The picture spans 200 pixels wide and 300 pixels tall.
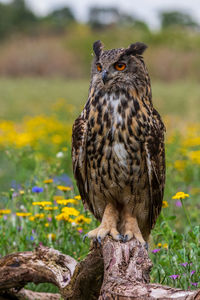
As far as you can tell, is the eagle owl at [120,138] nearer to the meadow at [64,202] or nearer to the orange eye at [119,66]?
the orange eye at [119,66]

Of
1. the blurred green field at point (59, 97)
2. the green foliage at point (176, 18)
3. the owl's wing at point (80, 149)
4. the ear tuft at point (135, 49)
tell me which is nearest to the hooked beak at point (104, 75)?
the ear tuft at point (135, 49)

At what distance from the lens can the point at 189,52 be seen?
22797 millimetres

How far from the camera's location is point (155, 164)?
2861mm

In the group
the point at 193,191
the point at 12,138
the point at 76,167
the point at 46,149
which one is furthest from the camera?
the point at 46,149

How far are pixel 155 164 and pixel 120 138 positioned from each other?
273 mm

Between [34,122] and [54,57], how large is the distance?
54.3ft

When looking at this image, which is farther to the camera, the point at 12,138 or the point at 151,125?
the point at 12,138

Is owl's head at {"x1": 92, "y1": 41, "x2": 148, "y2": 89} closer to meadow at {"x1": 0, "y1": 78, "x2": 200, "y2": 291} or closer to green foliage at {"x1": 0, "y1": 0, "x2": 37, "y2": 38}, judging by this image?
meadow at {"x1": 0, "y1": 78, "x2": 200, "y2": 291}

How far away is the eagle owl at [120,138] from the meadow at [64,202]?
0.20m

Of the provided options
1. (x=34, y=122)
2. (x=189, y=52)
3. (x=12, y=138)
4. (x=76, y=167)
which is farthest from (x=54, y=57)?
(x=76, y=167)

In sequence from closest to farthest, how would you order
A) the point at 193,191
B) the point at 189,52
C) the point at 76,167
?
the point at 76,167 → the point at 193,191 → the point at 189,52

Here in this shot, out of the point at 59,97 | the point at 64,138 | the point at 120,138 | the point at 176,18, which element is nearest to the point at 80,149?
the point at 120,138

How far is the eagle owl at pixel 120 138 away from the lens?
277cm

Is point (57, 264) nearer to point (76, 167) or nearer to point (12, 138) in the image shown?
point (76, 167)
